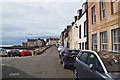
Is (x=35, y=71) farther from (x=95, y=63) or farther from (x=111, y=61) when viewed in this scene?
(x=111, y=61)

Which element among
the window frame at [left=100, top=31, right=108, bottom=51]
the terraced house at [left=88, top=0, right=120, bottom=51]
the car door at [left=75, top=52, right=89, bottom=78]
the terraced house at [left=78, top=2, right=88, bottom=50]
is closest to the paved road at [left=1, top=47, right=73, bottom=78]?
the car door at [left=75, top=52, right=89, bottom=78]

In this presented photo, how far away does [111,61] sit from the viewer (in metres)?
4.17

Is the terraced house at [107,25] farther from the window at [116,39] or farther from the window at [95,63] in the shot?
the window at [95,63]

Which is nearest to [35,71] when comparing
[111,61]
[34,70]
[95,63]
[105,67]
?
[34,70]

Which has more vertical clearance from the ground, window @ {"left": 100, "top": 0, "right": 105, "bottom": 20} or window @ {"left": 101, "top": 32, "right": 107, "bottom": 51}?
window @ {"left": 100, "top": 0, "right": 105, "bottom": 20}

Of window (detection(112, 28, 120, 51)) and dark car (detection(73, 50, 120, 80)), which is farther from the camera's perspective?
window (detection(112, 28, 120, 51))

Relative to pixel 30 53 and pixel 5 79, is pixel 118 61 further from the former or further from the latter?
pixel 30 53

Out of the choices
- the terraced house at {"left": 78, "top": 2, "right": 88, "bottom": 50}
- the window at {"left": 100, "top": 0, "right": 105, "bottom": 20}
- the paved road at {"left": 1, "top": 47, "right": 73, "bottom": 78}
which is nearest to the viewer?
the paved road at {"left": 1, "top": 47, "right": 73, "bottom": 78}

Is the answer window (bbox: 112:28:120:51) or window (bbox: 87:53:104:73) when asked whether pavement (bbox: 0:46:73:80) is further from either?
window (bbox: 112:28:120:51)

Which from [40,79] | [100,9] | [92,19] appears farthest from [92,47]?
[40,79]

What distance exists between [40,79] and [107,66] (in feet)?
12.9

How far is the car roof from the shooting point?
3775 millimetres

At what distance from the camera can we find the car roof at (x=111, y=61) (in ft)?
12.4

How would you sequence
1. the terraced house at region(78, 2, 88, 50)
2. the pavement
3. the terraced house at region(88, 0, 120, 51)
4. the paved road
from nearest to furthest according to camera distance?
the pavement
the paved road
the terraced house at region(88, 0, 120, 51)
the terraced house at region(78, 2, 88, 50)
